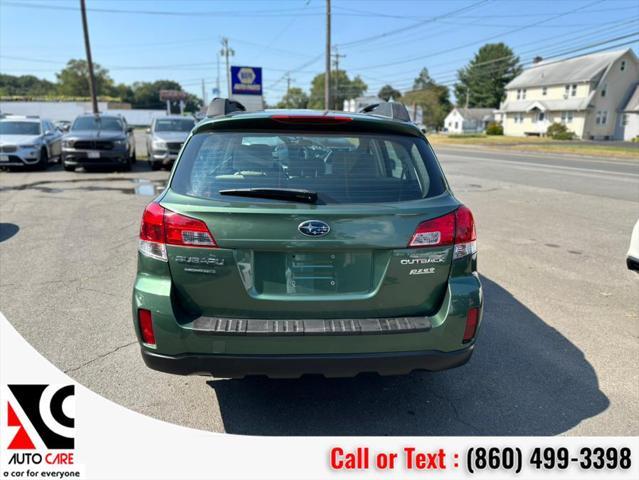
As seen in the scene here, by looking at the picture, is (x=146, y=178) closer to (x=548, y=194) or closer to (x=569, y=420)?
(x=548, y=194)

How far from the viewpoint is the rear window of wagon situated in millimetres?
2814

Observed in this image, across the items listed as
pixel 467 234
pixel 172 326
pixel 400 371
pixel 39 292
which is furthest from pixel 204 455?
pixel 39 292

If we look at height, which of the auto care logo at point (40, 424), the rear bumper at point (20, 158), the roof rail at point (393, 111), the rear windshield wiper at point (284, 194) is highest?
the roof rail at point (393, 111)

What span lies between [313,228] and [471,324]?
1.10m

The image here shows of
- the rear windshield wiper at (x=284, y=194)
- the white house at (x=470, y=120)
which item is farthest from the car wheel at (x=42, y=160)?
the white house at (x=470, y=120)

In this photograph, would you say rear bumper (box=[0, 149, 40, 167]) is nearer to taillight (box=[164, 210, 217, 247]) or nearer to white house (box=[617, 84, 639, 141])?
taillight (box=[164, 210, 217, 247])

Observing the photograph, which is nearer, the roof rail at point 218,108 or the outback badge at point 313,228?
the outback badge at point 313,228

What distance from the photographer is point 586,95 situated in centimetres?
5822

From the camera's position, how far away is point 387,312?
9.01 ft

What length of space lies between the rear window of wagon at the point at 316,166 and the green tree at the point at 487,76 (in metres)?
111

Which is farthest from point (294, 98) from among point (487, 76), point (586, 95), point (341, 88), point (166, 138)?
point (166, 138)

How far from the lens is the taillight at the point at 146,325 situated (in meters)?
2.69

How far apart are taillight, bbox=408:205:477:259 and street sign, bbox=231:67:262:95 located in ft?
84.1

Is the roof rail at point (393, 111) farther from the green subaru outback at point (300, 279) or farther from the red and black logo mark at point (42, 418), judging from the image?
the red and black logo mark at point (42, 418)
